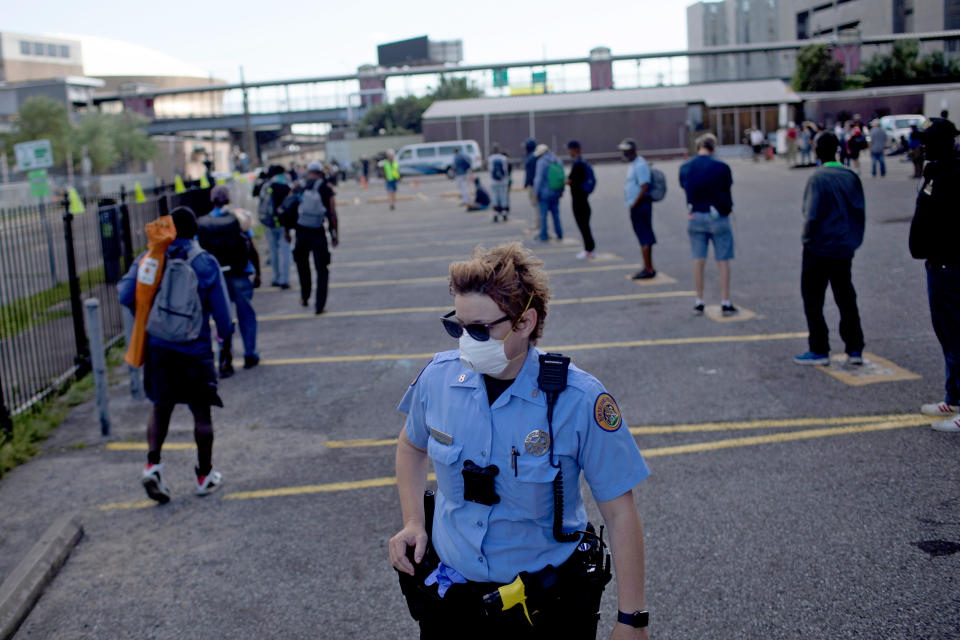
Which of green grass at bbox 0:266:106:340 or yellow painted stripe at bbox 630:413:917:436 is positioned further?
green grass at bbox 0:266:106:340

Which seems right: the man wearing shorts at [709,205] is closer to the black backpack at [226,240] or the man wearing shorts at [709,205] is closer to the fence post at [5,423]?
the black backpack at [226,240]

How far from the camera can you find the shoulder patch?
2.49 m

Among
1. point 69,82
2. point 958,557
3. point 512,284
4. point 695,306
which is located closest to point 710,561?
point 958,557

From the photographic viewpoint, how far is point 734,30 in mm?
108438

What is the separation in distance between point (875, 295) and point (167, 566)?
887 cm

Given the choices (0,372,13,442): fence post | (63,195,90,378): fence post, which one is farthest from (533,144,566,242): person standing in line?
(0,372,13,442): fence post

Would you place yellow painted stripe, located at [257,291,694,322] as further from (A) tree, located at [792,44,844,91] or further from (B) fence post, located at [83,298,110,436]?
(A) tree, located at [792,44,844,91]

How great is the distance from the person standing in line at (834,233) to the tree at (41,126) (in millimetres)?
62653

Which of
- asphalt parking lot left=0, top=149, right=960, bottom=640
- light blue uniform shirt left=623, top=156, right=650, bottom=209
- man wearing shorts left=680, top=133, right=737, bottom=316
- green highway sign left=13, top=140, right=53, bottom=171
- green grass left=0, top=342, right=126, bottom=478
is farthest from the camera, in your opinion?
green highway sign left=13, top=140, right=53, bottom=171

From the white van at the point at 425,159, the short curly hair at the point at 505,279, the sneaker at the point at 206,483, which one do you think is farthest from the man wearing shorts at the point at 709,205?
the white van at the point at 425,159

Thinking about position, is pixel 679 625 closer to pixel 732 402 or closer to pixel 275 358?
pixel 732 402

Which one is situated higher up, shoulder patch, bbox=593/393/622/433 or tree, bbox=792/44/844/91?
tree, bbox=792/44/844/91

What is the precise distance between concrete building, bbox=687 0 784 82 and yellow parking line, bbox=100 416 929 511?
331 feet

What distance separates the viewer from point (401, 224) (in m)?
24.9
